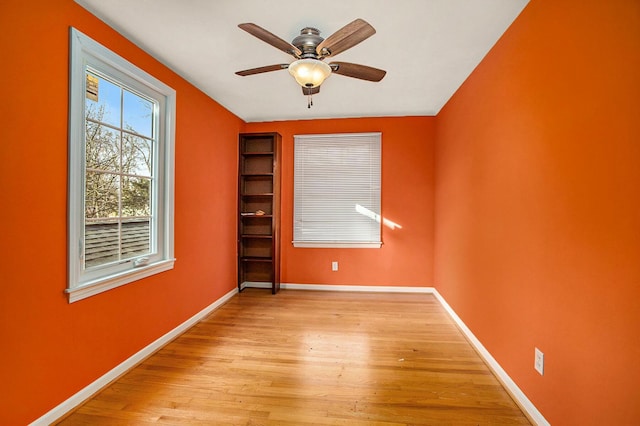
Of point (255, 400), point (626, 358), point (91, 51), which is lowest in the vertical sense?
point (255, 400)

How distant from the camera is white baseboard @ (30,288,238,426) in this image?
170 cm

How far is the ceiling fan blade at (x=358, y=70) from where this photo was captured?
200 centimetres

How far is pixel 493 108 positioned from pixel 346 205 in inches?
91.9

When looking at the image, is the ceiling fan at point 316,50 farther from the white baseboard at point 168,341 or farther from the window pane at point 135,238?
the white baseboard at point 168,341

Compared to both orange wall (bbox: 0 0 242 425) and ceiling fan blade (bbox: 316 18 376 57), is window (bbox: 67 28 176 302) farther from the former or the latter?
ceiling fan blade (bbox: 316 18 376 57)

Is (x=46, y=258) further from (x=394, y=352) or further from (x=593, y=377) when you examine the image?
(x=593, y=377)

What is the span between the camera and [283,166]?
14.5ft

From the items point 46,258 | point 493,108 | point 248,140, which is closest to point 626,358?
point 493,108

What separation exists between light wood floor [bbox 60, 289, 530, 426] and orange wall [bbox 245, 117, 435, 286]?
1012 mm

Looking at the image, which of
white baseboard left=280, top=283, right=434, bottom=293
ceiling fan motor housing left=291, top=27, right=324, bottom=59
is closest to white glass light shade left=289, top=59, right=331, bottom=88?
ceiling fan motor housing left=291, top=27, right=324, bottom=59

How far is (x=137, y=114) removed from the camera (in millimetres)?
2414

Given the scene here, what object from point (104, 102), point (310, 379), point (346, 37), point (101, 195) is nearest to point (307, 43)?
point (346, 37)

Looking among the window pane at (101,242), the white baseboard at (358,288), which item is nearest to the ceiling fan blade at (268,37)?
the window pane at (101,242)

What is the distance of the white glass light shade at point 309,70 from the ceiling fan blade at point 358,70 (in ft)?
0.32
